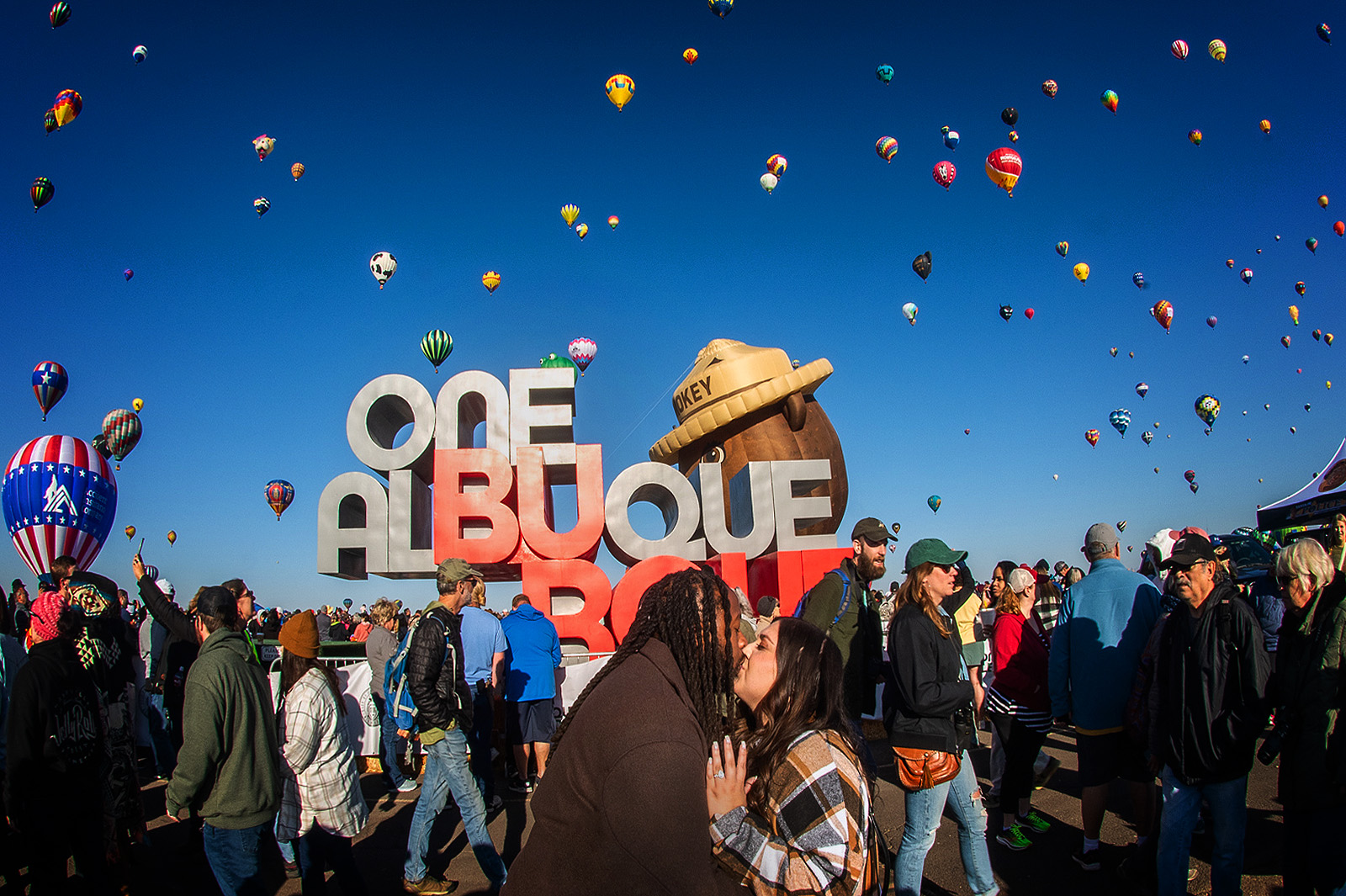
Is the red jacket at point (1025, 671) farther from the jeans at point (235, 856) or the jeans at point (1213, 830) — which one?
the jeans at point (235, 856)

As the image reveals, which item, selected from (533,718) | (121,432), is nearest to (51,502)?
(121,432)

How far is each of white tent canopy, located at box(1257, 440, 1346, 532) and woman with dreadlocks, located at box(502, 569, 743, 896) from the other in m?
18.0

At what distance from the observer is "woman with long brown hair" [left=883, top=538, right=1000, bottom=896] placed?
3.53 meters

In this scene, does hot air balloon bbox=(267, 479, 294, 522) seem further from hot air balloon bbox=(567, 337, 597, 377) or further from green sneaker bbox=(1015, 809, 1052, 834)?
green sneaker bbox=(1015, 809, 1052, 834)

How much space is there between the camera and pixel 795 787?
211 centimetres

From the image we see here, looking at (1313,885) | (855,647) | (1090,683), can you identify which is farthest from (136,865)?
(1313,885)

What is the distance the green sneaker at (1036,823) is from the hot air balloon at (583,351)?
13.1 m

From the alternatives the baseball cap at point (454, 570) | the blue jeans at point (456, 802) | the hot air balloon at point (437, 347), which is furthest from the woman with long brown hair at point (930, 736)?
the hot air balloon at point (437, 347)

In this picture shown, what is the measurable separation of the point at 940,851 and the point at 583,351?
13.3m

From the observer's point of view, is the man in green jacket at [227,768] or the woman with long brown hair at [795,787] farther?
the man in green jacket at [227,768]

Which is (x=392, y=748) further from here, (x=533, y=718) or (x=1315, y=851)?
(x=1315, y=851)

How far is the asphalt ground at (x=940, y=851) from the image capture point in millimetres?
4418

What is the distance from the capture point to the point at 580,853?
163cm

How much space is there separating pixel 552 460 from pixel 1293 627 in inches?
365
